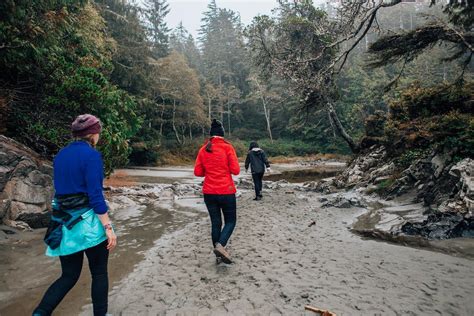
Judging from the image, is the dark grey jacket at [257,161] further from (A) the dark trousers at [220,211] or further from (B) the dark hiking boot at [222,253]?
(B) the dark hiking boot at [222,253]

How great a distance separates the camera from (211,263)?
4.84 m

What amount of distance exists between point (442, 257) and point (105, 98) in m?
8.97

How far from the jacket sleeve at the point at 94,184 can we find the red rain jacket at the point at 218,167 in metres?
2.03

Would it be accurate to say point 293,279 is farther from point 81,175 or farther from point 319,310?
point 81,175

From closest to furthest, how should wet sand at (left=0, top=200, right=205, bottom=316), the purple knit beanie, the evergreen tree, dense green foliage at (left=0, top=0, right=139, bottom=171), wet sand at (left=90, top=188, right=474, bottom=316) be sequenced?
the purple knit beanie < wet sand at (left=90, top=188, right=474, bottom=316) < wet sand at (left=0, top=200, right=205, bottom=316) < dense green foliage at (left=0, top=0, right=139, bottom=171) < the evergreen tree

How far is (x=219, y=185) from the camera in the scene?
185 inches

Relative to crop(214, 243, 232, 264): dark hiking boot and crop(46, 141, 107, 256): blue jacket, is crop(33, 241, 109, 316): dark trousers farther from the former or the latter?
crop(214, 243, 232, 264): dark hiking boot

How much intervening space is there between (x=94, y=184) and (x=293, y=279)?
2.73 metres

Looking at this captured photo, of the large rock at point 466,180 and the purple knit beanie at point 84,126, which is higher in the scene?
the purple knit beanie at point 84,126

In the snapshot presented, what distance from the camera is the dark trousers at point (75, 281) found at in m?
2.82

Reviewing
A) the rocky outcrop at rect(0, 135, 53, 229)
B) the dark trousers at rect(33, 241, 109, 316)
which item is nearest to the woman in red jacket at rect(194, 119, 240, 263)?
the dark trousers at rect(33, 241, 109, 316)

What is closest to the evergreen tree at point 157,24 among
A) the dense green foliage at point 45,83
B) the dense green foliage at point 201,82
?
the dense green foliage at point 201,82

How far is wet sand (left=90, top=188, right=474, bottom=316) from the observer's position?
3.40m

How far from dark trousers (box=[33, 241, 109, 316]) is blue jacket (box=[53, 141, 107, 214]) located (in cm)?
42
